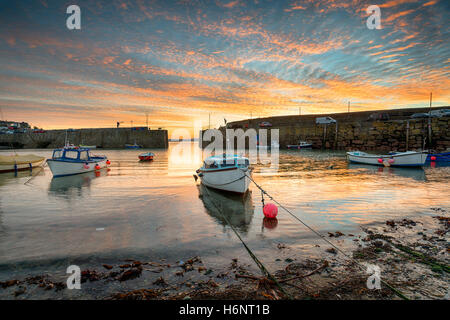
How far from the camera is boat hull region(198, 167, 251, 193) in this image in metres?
14.5

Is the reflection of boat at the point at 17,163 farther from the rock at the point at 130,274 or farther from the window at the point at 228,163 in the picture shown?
the rock at the point at 130,274

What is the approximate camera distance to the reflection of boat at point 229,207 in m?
10.5

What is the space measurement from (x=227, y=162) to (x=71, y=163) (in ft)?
62.2

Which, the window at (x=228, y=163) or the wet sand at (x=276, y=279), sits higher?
the window at (x=228, y=163)

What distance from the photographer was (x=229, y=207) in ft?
42.2

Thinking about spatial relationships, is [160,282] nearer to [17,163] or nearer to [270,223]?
[270,223]

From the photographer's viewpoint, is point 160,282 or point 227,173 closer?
point 160,282

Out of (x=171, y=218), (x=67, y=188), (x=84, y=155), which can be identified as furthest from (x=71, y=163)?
(x=171, y=218)

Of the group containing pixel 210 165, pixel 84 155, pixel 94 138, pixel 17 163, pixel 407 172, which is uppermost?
pixel 94 138

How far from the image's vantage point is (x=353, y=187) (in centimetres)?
1745

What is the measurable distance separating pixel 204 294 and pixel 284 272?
2164mm

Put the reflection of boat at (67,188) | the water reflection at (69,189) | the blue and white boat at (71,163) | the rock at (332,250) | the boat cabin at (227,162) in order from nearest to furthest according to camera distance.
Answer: the rock at (332,250) → the boat cabin at (227,162) → the water reflection at (69,189) → the reflection of boat at (67,188) → the blue and white boat at (71,163)

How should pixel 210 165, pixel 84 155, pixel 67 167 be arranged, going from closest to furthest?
pixel 210 165, pixel 67 167, pixel 84 155

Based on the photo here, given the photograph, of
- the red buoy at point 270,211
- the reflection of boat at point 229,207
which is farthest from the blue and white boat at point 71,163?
the red buoy at point 270,211
